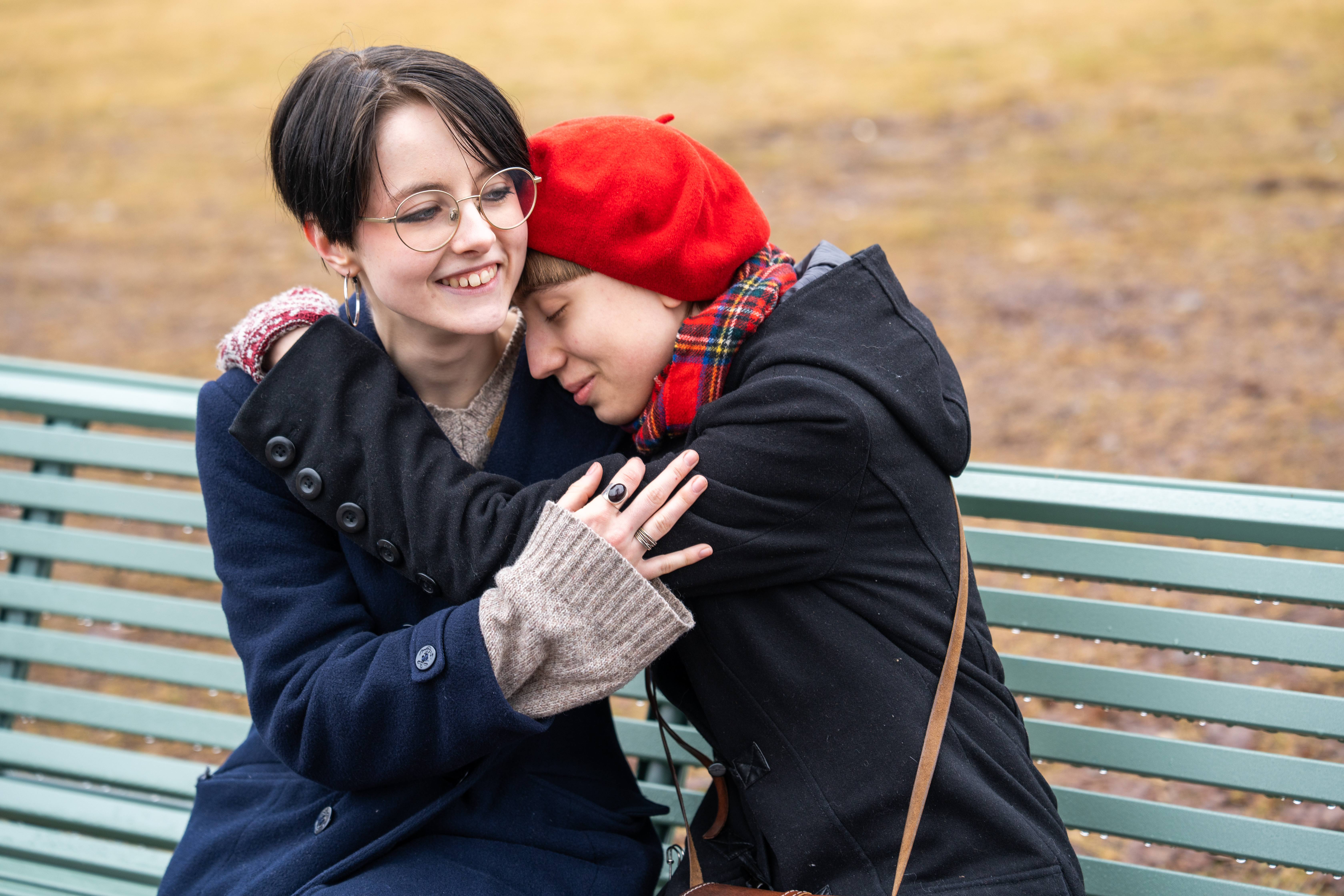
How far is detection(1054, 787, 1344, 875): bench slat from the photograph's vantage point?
90.4 inches

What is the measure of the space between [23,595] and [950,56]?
8922 millimetres

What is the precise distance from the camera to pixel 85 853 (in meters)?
2.91

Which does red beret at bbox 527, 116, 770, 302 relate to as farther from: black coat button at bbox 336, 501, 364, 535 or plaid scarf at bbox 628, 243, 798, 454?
black coat button at bbox 336, 501, 364, 535

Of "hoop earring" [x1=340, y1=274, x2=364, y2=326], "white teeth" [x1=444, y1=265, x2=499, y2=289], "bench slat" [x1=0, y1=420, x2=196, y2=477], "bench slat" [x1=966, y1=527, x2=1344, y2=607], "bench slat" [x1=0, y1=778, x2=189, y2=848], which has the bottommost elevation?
"bench slat" [x1=0, y1=778, x2=189, y2=848]

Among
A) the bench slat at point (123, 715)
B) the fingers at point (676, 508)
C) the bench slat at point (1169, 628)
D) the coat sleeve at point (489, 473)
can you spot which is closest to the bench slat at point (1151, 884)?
the bench slat at point (1169, 628)

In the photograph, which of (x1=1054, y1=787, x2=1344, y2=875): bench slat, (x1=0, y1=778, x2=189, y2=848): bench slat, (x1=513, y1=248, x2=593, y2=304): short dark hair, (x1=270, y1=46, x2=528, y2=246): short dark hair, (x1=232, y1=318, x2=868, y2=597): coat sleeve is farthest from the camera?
(x1=0, y1=778, x2=189, y2=848): bench slat

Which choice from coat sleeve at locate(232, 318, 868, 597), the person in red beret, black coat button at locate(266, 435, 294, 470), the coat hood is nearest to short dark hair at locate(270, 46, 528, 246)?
the person in red beret

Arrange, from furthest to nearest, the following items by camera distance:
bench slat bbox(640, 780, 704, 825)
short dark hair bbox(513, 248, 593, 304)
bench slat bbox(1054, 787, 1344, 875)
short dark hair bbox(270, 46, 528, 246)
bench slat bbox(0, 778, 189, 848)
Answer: bench slat bbox(0, 778, 189, 848) < bench slat bbox(640, 780, 704, 825) < bench slat bbox(1054, 787, 1344, 875) < short dark hair bbox(513, 248, 593, 304) < short dark hair bbox(270, 46, 528, 246)

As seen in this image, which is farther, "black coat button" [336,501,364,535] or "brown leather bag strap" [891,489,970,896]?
"black coat button" [336,501,364,535]

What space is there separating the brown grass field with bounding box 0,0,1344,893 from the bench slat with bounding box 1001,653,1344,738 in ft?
3.04

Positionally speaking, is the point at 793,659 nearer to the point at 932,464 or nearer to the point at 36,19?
the point at 932,464

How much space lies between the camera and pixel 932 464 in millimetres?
2021

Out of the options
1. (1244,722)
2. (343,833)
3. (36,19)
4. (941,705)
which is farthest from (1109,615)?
(36,19)

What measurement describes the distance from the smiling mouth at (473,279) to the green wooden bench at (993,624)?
43.4 inches
